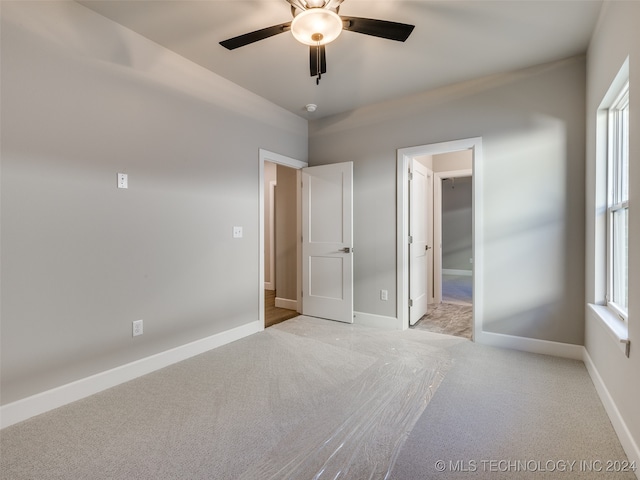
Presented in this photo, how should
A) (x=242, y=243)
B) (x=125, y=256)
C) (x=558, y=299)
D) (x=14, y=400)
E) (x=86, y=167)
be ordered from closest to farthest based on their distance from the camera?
1. (x=14, y=400)
2. (x=86, y=167)
3. (x=125, y=256)
4. (x=558, y=299)
5. (x=242, y=243)

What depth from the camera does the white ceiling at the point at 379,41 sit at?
2.15 metres

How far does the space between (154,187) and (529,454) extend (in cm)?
299

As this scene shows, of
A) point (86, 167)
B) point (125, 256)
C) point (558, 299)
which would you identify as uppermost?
point (86, 167)

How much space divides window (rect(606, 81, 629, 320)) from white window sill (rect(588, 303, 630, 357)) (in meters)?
0.05

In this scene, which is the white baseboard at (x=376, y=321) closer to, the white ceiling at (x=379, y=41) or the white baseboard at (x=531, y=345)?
the white baseboard at (x=531, y=345)

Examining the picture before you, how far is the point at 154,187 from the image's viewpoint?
103 inches

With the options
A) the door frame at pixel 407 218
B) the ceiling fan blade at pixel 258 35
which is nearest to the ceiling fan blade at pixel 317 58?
the ceiling fan blade at pixel 258 35

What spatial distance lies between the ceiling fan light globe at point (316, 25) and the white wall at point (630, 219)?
1.46 meters

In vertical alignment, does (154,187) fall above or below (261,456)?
above

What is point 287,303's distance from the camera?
4.73m

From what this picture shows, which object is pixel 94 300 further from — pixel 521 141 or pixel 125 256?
pixel 521 141

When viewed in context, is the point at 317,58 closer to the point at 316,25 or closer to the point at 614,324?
the point at 316,25

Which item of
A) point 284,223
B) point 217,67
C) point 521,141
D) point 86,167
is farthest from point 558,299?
point 86,167

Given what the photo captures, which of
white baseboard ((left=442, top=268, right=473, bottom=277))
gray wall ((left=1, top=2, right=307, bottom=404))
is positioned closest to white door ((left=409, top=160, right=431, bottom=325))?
gray wall ((left=1, top=2, right=307, bottom=404))
